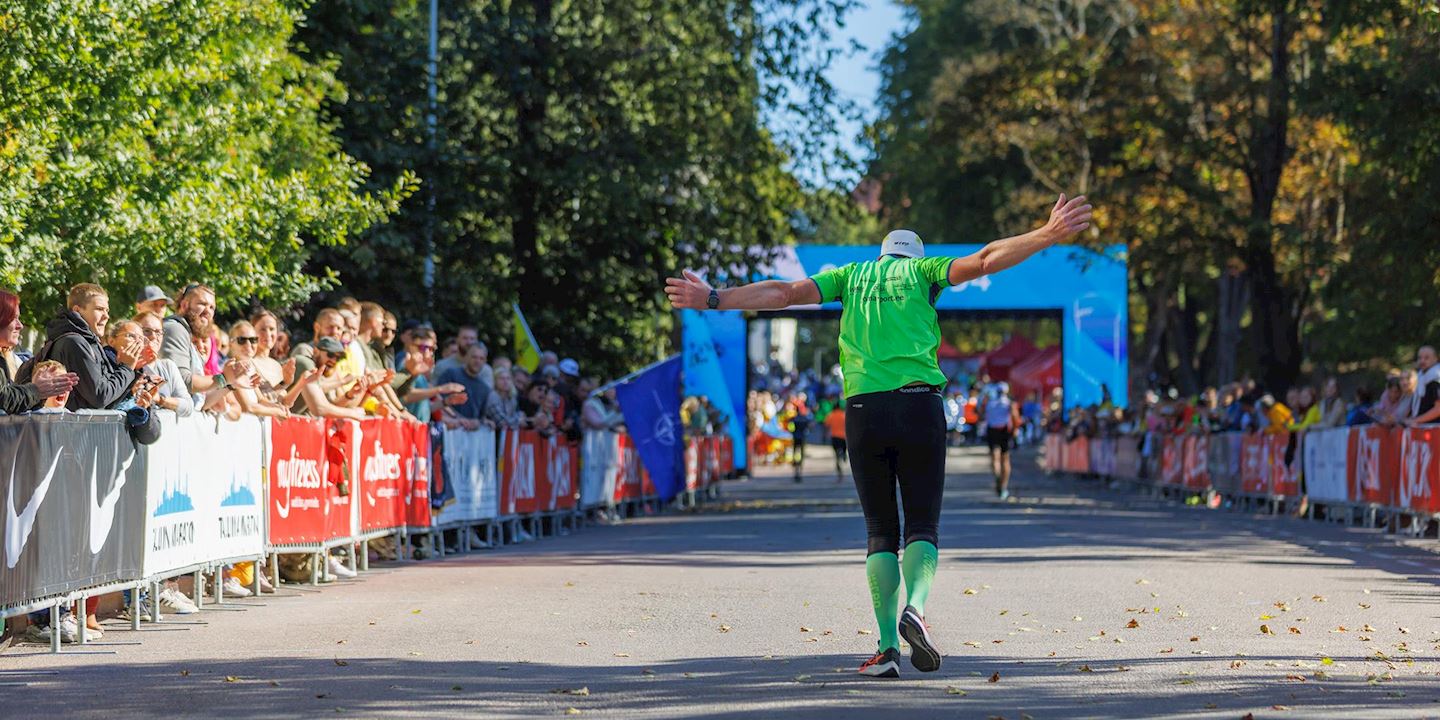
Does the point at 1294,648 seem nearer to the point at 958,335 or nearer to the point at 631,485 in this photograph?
the point at 631,485

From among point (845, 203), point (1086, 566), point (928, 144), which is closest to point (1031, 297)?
point (928, 144)

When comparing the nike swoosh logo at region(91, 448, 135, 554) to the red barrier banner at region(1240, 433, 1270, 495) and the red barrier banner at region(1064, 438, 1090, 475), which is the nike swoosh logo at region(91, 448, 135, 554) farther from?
the red barrier banner at region(1064, 438, 1090, 475)

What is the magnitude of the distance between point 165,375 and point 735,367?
112 ft

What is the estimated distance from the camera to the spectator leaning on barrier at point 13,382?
1011 centimetres

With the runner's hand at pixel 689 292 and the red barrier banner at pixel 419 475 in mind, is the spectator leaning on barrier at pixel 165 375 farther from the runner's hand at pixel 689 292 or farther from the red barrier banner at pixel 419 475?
the red barrier banner at pixel 419 475

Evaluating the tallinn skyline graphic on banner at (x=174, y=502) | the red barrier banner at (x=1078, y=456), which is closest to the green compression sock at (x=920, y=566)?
the tallinn skyline graphic on banner at (x=174, y=502)

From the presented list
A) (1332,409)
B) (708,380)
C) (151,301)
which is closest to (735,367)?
(708,380)

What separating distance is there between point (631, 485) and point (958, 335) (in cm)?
4773

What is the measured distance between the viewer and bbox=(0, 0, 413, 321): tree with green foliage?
61.1 feet

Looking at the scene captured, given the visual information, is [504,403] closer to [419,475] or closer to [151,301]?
[419,475]

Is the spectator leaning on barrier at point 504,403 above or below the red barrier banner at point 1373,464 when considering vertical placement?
above

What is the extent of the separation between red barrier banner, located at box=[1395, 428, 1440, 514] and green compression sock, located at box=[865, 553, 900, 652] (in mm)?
12614

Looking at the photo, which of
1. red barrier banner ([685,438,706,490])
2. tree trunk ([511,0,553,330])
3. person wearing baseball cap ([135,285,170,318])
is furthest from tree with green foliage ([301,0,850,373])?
person wearing baseball cap ([135,285,170,318])

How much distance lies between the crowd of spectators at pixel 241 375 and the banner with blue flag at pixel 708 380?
15740 millimetres
